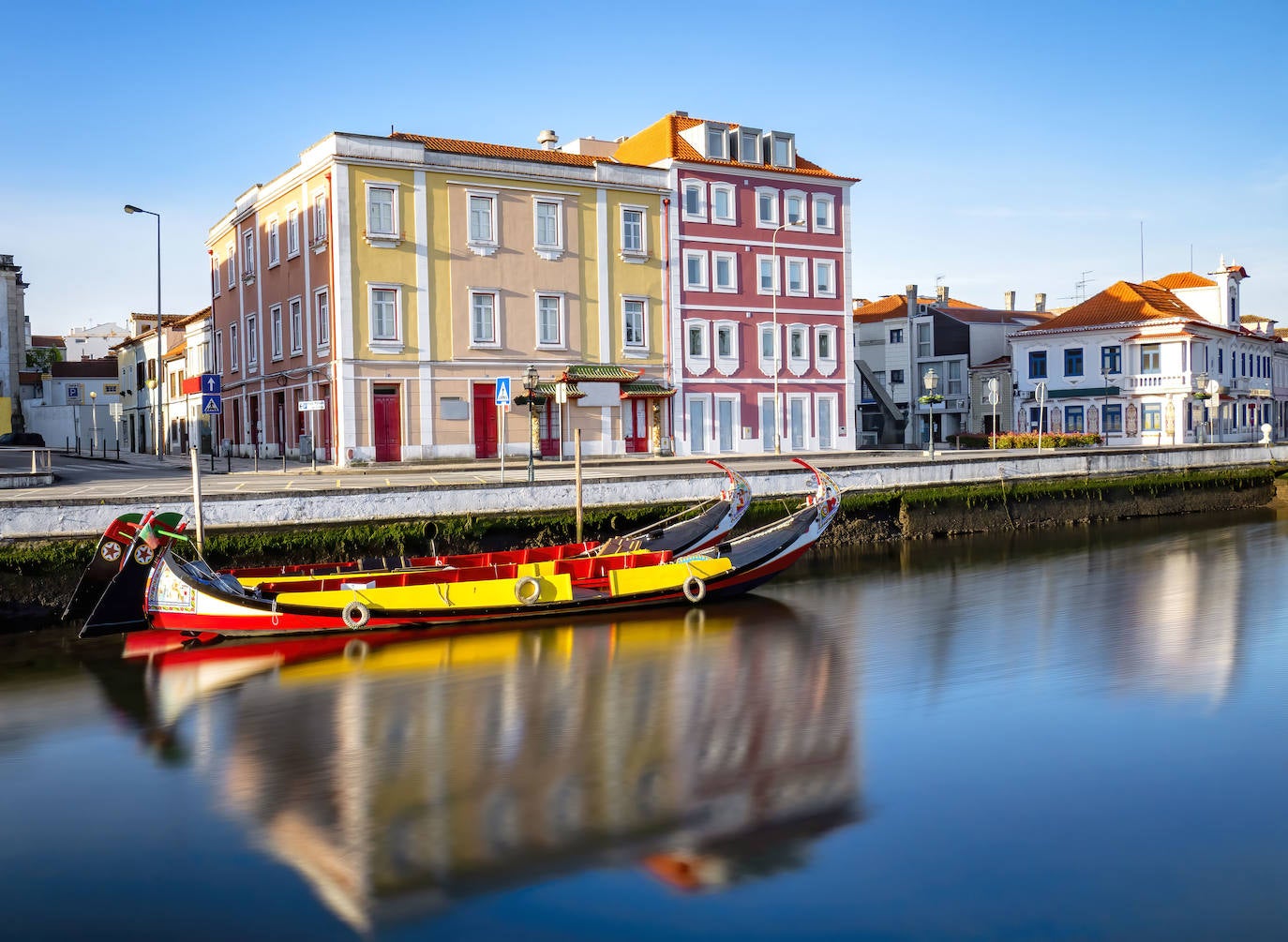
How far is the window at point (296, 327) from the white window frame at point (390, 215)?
4896mm

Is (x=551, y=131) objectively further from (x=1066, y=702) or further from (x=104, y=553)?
(x=1066, y=702)

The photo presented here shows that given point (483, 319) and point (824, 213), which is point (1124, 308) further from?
point (483, 319)

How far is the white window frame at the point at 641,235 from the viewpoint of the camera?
138 feet

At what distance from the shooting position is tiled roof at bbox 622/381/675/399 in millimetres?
41562

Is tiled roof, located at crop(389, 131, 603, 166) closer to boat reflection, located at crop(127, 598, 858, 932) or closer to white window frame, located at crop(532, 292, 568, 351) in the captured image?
white window frame, located at crop(532, 292, 568, 351)

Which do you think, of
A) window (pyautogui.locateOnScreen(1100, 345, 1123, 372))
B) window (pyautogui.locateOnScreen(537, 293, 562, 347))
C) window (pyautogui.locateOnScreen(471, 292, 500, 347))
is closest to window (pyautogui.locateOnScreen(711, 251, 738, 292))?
window (pyautogui.locateOnScreen(537, 293, 562, 347))

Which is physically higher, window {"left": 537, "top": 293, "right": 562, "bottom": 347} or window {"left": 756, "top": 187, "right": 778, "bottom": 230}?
window {"left": 756, "top": 187, "right": 778, "bottom": 230}

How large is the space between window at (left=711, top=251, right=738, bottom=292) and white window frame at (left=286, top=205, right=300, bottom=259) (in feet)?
51.2

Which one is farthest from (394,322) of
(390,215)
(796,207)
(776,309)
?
(796,207)

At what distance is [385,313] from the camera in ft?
122

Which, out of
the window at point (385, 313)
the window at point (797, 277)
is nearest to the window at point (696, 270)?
the window at point (797, 277)

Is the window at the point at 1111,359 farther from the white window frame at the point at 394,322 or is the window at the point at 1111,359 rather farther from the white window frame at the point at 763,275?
the white window frame at the point at 394,322

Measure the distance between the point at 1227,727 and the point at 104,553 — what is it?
16.6 m

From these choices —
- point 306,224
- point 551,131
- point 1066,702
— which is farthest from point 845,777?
point 551,131
